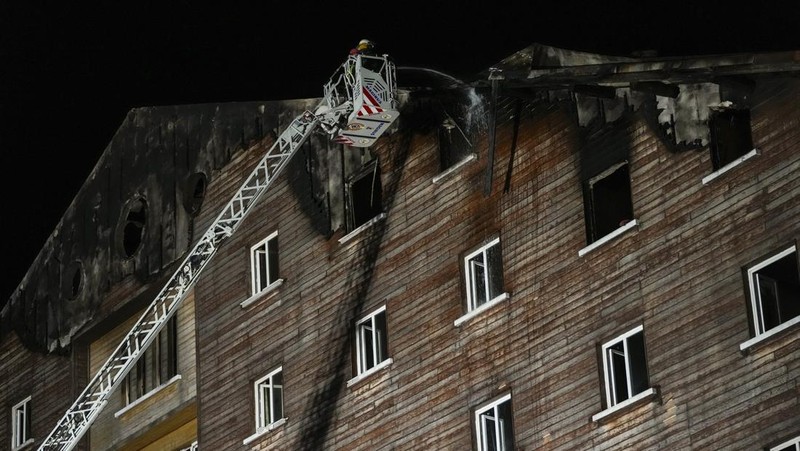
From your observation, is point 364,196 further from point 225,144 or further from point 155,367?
point 155,367

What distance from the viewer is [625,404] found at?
118ft

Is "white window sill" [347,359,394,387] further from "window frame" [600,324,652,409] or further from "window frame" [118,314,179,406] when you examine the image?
"window frame" [118,314,179,406]

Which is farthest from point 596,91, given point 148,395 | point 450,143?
point 148,395

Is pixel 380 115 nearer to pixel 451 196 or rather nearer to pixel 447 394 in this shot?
pixel 451 196

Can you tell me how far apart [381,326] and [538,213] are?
5.24 m

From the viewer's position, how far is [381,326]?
4259 centimetres

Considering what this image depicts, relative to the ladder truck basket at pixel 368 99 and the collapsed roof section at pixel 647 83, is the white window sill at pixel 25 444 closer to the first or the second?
the ladder truck basket at pixel 368 99

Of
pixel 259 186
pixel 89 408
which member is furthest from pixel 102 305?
pixel 259 186

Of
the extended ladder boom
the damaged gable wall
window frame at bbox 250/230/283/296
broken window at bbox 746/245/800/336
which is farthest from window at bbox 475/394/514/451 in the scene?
the damaged gable wall

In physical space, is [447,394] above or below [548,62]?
below

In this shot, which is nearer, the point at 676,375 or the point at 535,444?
the point at 676,375

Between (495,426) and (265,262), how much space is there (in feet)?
33.1

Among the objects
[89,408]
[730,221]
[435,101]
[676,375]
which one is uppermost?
[435,101]

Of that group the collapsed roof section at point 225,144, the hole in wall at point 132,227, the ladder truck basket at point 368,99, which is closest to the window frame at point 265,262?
the collapsed roof section at point 225,144
